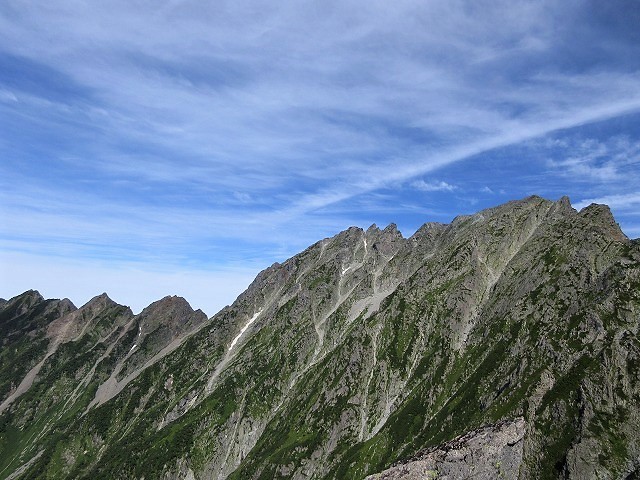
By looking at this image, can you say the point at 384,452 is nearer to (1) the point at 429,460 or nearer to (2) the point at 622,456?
(2) the point at 622,456

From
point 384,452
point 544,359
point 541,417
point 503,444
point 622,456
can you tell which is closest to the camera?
point 503,444

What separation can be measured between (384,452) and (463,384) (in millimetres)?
46418

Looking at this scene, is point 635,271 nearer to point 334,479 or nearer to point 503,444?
point 503,444

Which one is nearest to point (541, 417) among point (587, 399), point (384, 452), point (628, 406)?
point (587, 399)

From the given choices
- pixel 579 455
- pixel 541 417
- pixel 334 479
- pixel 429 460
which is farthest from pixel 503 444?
pixel 334 479

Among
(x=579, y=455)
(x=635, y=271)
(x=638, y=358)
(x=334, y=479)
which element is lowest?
(x=334, y=479)

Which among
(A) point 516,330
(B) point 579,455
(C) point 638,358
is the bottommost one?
(B) point 579,455

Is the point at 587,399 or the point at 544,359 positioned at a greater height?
the point at 544,359

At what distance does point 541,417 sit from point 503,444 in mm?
84038

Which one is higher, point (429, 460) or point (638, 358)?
point (638, 358)

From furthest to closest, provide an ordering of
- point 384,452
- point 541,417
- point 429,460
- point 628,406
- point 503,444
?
1. point 384,452
2. point 541,417
3. point 628,406
4. point 503,444
5. point 429,460

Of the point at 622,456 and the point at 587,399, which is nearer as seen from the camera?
the point at 622,456

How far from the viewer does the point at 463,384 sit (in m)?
197

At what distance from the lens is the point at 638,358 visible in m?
144
